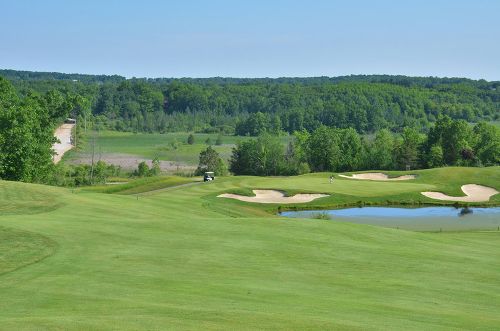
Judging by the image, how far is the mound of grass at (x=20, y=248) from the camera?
2302 centimetres

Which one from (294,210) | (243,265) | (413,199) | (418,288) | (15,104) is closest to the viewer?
(418,288)

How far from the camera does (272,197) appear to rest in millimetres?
67875

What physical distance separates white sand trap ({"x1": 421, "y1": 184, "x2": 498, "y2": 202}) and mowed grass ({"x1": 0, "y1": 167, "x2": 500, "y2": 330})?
36977mm

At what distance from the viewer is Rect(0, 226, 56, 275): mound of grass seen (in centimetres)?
2302

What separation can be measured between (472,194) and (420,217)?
602 inches

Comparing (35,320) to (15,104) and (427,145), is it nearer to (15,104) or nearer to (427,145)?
(15,104)

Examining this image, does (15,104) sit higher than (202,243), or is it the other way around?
(15,104)

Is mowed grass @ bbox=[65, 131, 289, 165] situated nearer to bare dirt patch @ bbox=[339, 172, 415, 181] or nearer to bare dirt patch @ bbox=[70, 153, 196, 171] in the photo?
bare dirt patch @ bbox=[70, 153, 196, 171]

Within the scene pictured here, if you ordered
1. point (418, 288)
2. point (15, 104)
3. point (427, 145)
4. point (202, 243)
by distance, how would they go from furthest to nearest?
point (427, 145) → point (15, 104) → point (202, 243) → point (418, 288)

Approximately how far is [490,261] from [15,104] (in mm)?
59561

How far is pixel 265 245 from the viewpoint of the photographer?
27.9m

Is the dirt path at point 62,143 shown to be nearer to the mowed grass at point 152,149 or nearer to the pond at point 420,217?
the mowed grass at point 152,149

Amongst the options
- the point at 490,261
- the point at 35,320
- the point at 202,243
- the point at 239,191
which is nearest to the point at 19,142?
the point at 239,191

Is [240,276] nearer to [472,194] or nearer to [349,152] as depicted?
[472,194]
